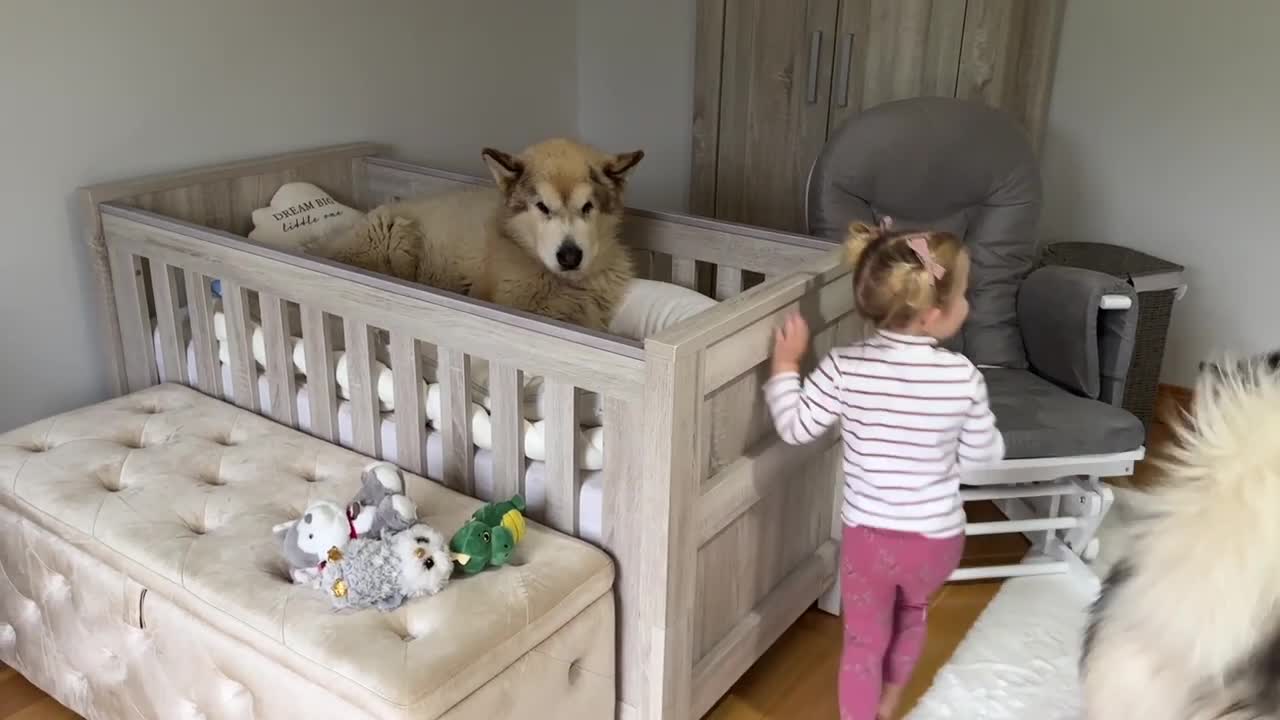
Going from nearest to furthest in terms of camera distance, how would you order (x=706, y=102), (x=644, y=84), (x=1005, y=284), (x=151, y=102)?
(x=151, y=102), (x=1005, y=284), (x=706, y=102), (x=644, y=84)

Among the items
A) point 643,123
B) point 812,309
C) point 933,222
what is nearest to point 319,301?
point 812,309

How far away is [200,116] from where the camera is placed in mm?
2480

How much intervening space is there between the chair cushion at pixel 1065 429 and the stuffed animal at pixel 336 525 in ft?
4.35

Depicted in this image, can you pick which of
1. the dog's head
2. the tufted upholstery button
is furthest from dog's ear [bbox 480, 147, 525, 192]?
the tufted upholstery button

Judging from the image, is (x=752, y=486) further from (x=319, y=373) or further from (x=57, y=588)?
(x=57, y=588)

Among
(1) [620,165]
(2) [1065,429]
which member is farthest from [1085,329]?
(1) [620,165]

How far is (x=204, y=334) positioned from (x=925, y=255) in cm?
154

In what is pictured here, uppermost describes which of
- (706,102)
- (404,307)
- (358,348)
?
(706,102)

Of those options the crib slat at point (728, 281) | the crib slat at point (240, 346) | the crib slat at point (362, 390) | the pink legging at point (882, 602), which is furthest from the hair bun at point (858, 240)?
the crib slat at point (240, 346)

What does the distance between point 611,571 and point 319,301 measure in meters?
0.77

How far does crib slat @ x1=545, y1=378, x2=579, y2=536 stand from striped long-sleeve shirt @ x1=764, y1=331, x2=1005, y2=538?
35 centimetres

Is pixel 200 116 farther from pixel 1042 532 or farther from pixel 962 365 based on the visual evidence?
pixel 1042 532

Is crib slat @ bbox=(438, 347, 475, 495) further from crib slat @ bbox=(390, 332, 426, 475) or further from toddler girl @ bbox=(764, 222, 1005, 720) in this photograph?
toddler girl @ bbox=(764, 222, 1005, 720)

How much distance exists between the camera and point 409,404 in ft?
6.06
